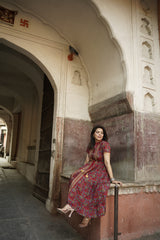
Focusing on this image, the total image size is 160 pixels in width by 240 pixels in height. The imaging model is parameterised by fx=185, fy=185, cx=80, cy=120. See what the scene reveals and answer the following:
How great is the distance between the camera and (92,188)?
232 centimetres

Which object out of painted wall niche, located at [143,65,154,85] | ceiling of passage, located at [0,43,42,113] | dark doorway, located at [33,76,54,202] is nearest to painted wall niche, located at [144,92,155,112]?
painted wall niche, located at [143,65,154,85]

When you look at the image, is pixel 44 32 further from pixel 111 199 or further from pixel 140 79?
pixel 111 199

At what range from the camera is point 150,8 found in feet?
12.0

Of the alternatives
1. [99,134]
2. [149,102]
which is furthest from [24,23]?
[149,102]

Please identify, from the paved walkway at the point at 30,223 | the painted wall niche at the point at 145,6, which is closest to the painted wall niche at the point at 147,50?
the painted wall niche at the point at 145,6

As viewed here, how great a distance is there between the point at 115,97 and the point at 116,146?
2.76ft

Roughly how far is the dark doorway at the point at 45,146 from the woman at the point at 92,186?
5.36 ft

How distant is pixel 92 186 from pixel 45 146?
2.22m

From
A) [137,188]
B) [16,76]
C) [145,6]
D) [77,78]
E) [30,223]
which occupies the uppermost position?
[145,6]

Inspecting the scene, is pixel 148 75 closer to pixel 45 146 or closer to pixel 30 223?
pixel 45 146

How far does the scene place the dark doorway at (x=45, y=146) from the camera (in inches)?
157

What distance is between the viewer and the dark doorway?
13.1 ft

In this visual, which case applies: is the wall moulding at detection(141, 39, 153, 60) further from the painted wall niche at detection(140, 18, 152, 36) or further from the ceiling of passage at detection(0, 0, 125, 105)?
the ceiling of passage at detection(0, 0, 125, 105)

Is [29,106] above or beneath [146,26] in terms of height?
beneath
